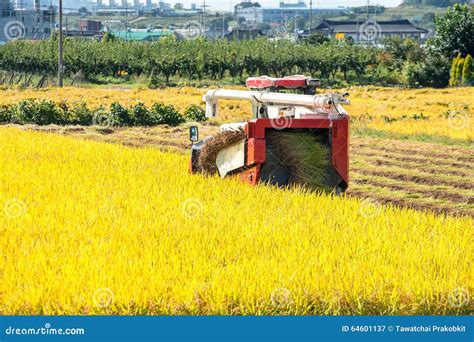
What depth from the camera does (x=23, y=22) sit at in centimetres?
11438

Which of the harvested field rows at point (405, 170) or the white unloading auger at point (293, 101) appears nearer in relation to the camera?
the white unloading auger at point (293, 101)

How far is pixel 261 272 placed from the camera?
6.78m

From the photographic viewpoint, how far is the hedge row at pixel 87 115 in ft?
96.8

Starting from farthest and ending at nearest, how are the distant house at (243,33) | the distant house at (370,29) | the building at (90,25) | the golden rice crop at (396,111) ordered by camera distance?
1. the building at (90,25)
2. the distant house at (370,29)
3. the distant house at (243,33)
4. the golden rice crop at (396,111)

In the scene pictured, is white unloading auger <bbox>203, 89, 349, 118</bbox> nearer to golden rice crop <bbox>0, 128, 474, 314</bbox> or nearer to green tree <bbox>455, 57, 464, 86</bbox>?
golden rice crop <bbox>0, 128, 474, 314</bbox>

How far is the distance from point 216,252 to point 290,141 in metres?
4.89

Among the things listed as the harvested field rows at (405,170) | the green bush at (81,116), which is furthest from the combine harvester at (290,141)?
the green bush at (81,116)

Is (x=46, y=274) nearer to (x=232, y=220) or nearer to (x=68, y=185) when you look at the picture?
(x=232, y=220)

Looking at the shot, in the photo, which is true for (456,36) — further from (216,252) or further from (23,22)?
(23,22)

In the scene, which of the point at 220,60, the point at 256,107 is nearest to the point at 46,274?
the point at 256,107

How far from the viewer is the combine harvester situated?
11.8 m

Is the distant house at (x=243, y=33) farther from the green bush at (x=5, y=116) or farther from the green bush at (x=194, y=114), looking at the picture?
the green bush at (x=5, y=116)

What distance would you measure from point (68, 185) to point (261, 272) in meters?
5.39

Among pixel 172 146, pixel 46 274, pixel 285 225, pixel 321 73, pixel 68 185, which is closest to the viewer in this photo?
pixel 46 274
